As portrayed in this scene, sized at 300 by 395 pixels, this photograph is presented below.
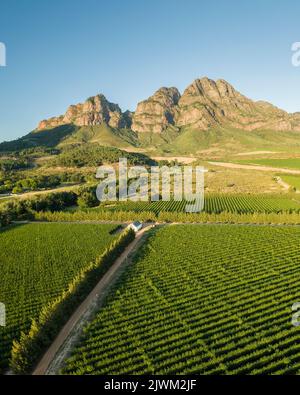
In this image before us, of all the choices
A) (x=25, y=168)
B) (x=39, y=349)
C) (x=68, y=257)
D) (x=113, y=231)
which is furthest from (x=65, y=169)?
(x=39, y=349)

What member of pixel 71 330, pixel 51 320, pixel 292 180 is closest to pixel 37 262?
pixel 51 320

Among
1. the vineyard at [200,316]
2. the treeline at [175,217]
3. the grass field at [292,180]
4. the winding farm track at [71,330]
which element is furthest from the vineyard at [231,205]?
the winding farm track at [71,330]

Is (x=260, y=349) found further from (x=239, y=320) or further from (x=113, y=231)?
(x=113, y=231)

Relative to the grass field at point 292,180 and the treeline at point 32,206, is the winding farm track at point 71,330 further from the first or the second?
the grass field at point 292,180

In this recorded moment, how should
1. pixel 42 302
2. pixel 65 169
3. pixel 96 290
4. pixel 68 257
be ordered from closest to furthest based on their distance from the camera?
1. pixel 42 302
2. pixel 96 290
3. pixel 68 257
4. pixel 65 169

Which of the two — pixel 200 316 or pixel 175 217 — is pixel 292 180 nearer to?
pixel 175 217
